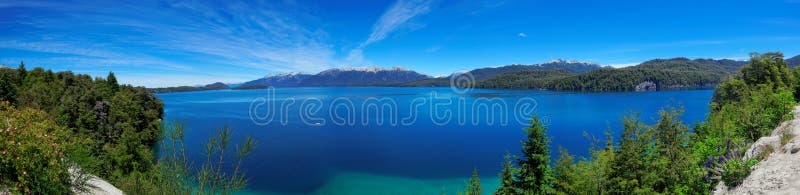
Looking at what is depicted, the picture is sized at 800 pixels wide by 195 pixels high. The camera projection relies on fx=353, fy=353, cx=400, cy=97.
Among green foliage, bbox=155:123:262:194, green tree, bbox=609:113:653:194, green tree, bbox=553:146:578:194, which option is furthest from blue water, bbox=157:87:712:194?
green foliage, bbox=155:123:262:194

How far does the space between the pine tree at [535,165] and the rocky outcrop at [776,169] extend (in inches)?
267

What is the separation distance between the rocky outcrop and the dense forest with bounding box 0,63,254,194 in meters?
15.9

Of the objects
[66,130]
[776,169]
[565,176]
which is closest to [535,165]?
[565,176]

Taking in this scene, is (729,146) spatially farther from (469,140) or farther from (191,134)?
(191,134)

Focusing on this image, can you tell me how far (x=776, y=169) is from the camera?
1230cm

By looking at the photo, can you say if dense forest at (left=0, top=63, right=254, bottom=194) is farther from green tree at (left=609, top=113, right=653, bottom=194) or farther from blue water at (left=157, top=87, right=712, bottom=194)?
green tree at (left=609, top=113, right=653, bottom=194)

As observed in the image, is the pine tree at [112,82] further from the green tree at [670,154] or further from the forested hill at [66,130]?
the green tree at [670,154]

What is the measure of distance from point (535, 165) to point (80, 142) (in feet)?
80.5

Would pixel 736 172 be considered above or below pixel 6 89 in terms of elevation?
below

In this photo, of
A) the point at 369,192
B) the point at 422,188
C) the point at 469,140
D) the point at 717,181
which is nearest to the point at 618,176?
the point at 717,181

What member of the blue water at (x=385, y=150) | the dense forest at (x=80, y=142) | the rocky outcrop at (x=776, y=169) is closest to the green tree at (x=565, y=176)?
the blue water at (x=385, y=150)

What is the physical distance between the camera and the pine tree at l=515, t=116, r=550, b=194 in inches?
729

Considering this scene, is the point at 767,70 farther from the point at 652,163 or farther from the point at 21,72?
the point at 21,72

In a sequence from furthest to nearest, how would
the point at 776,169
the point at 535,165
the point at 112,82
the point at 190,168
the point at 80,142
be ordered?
1. the point at 112,82
2. the point at 80,142
3. the point at 535,165
4. the point at 776,169
5. the point at 190,168
